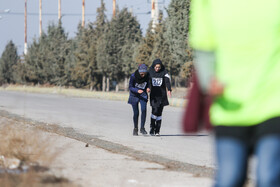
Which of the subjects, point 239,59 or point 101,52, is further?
point 101,52

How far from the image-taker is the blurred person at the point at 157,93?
15.6 metres

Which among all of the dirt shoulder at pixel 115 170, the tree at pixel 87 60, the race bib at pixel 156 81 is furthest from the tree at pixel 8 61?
the dirt shoulder at pixel 115 170

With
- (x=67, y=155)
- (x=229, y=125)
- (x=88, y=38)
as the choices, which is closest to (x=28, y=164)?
(x=67, y=155)

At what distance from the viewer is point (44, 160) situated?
260 inches

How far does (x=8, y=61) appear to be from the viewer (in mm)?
105500

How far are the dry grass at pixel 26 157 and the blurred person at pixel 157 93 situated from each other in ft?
23.0

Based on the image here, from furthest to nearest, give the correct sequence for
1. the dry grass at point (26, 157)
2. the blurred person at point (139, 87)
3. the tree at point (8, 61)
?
the tree at point (8, 61), the blurred person at point (139, 87), the dry grass at point (26, 157)

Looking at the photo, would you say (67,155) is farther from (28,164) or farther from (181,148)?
(181,148)

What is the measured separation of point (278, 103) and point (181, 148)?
9.53 m

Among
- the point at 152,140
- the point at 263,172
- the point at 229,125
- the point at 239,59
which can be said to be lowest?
the point at 152,140

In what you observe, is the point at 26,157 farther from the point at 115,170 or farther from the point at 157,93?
the point at 157,93

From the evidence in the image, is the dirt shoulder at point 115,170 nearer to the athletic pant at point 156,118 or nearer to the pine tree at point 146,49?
the athletic pant at point 156,118

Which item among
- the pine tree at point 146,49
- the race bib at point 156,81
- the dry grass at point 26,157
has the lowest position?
the dry grass at point 26,157

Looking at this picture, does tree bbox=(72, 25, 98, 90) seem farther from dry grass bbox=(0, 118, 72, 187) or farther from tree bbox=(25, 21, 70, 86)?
dry grass bbox=(0, 118, 72, 187)
